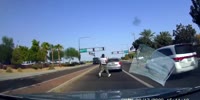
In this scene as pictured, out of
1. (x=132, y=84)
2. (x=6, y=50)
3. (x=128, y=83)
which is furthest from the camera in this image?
(x=6, y=50)

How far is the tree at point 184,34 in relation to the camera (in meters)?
51.5

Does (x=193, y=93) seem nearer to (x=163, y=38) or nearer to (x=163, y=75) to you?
(x=163, y=75)

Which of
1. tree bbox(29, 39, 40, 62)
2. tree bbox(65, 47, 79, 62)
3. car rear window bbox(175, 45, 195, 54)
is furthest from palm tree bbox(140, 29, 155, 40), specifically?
tree bbox(65, 47, 79, 62)

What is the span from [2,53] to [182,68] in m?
100

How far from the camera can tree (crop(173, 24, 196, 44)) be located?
5154 cm

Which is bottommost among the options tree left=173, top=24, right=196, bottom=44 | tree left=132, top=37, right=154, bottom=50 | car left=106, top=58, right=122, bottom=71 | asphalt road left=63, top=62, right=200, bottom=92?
asphalt road left=63, top=62, right=200, bottom=92

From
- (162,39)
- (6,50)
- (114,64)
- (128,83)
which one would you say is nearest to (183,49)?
(128,83)

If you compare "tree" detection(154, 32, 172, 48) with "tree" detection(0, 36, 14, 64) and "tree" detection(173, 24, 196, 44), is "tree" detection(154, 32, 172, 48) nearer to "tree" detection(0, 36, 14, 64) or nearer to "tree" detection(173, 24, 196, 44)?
"tree" detection(173, 24, 196, 44)

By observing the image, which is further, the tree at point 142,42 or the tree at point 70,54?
the tree at point 70,54

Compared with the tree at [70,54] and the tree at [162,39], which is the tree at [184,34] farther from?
the tree at [70,54]

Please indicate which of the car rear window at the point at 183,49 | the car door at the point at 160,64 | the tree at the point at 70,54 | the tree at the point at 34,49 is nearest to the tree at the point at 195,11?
the car rear window at the point at 183,49

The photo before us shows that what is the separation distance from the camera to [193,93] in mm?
5488

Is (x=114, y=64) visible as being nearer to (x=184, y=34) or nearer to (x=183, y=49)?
(x=183, y=49)

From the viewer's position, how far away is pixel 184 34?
53.8 meters
